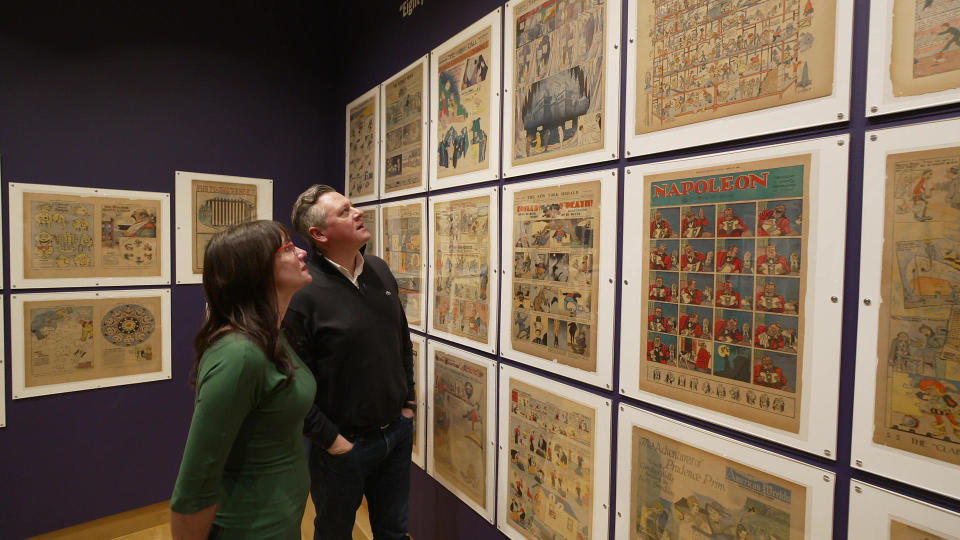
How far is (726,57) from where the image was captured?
44.3 inches

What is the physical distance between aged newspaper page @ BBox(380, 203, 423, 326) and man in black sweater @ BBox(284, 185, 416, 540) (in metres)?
0.49

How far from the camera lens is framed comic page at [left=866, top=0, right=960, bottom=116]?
0.83 meters

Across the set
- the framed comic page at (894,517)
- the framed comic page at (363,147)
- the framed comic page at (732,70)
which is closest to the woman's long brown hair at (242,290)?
the framed comic page at (732,70)

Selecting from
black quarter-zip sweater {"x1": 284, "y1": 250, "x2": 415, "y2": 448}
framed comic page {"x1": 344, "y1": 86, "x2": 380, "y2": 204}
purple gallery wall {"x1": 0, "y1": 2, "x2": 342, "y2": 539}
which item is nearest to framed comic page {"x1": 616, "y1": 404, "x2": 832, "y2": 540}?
black quarter-zip sweater {"x1": 284, "y1": 250, "x2": 415, "y2": 448}

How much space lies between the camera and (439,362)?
2.19 m

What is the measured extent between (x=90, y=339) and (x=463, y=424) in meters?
2.03

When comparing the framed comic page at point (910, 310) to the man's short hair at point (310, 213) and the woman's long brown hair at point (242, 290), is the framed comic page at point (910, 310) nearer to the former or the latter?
the woman's long brown hair at point (242, 290)

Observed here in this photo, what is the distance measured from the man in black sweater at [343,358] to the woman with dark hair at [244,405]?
0.42 m

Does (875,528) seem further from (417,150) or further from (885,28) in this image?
(417,150)

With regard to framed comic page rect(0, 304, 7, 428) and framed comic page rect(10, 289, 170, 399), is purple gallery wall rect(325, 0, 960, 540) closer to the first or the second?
framed comic page rect(10, 289, 170, 399)

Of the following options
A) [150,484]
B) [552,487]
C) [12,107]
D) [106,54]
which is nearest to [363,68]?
[106,54]

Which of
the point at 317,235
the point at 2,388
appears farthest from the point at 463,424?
the point at 2,388

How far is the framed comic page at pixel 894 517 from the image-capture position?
0.86 metres

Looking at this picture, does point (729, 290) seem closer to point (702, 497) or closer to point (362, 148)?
point (702, 497)
